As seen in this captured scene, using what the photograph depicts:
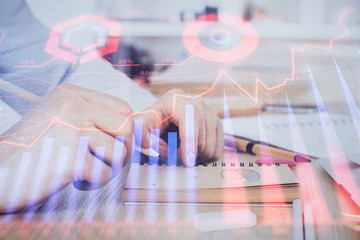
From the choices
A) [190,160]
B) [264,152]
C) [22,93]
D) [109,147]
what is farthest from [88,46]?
[264,152]

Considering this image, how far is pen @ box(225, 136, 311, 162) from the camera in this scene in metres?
0.60

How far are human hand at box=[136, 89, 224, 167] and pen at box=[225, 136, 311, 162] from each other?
7 cm

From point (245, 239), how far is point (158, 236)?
0.13 meters

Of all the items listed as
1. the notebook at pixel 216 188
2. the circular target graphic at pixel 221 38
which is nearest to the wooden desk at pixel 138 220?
the notebook at pixel 216 188

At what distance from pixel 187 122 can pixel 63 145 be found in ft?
0.87

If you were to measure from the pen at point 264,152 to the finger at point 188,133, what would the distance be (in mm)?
116

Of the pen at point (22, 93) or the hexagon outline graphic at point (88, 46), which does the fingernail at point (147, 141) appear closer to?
the pen at point (22, 93)

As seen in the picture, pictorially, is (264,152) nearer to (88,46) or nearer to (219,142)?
(219,142)

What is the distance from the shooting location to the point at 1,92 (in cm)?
60

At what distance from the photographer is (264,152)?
64 centimetres

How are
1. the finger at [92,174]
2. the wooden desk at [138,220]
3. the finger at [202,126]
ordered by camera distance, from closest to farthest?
1. the wooden desk at [138,220]
2. the finger at [92,174]
3. the finger at [202,126]

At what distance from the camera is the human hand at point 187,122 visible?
566 millimetres

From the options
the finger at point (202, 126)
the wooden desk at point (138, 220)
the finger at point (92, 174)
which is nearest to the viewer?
the wooden desk at point (138, 220)

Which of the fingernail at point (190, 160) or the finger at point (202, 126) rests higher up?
the finger at point (202, 126)
